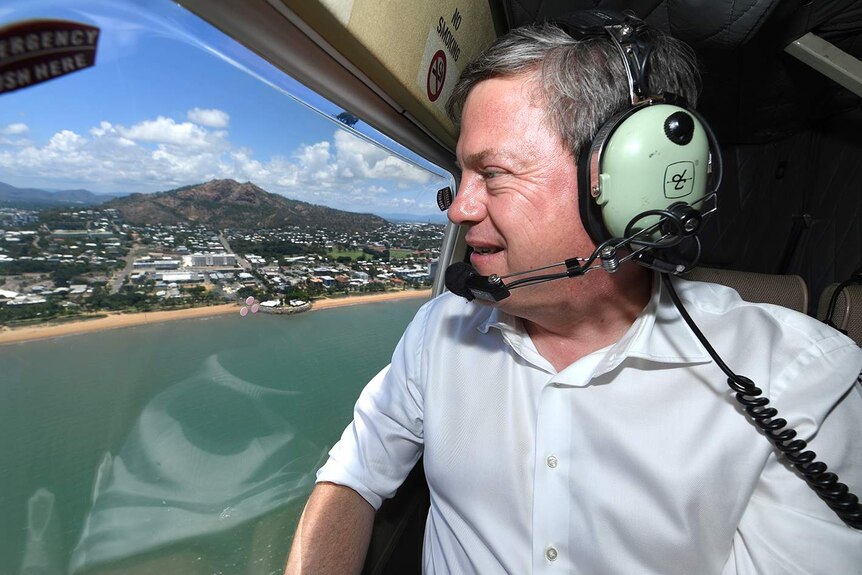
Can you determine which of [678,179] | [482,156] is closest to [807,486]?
[678,179]

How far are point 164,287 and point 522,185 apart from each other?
0.75 m

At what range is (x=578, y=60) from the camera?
801 mm

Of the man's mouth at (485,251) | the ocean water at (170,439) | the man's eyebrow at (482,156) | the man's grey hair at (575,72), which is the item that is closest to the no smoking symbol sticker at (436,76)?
the man's grey hair at (575,72)

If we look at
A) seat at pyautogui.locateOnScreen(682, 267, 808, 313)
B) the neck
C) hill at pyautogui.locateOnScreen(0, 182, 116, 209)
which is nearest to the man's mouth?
the neck

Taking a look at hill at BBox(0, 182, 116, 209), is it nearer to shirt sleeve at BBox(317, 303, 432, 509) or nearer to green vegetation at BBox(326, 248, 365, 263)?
green vegetation at BBox(326, 248, 365, 263)

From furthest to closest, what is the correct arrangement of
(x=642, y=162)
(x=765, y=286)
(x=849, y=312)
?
(x=765, y=286) < (x=849, y=312) < (x=642, y=162)

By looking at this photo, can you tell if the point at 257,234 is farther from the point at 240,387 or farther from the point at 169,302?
the point at 240,387

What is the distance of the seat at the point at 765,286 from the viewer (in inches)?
59.0

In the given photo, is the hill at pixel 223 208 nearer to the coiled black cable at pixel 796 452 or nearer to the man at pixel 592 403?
the man at pixel 592 403

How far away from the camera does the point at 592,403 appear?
874mm

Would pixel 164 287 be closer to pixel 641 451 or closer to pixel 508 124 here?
pixel 508 124

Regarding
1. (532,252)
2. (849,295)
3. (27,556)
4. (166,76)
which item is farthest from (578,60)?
(27,556)

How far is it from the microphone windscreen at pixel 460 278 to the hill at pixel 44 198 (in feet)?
2.18

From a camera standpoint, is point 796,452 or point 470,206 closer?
point 796,452
